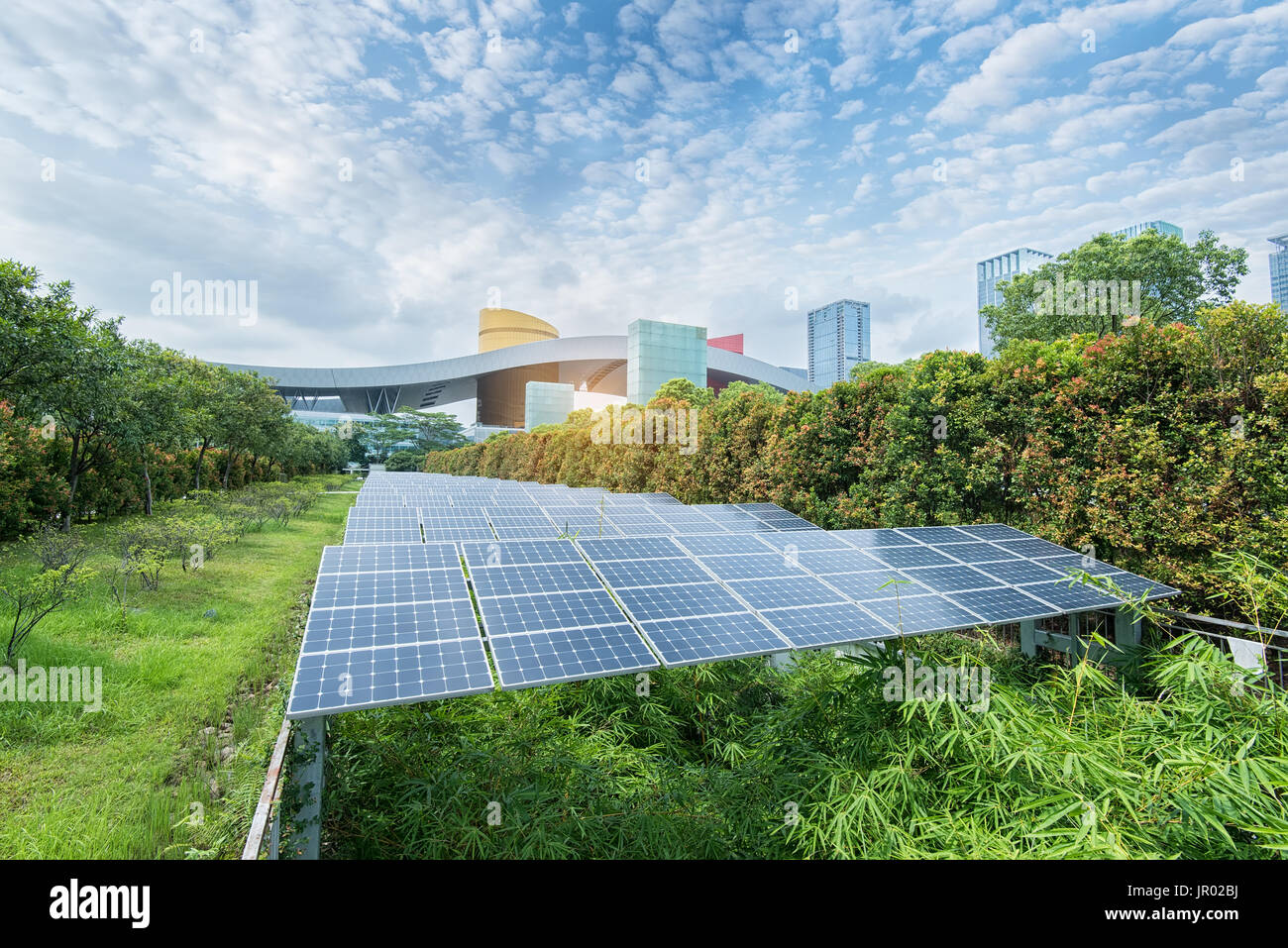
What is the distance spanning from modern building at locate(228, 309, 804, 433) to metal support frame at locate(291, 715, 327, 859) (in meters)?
44.7

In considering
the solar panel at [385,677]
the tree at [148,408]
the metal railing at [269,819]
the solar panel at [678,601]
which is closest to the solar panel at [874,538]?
the solar panel at [678,601]

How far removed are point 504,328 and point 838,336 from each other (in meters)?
54.7

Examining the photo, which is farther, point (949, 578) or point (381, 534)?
point (381, 534)

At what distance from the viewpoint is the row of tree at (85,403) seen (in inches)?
389

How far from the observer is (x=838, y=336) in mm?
89250

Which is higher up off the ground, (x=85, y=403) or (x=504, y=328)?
(x=504, y=328)

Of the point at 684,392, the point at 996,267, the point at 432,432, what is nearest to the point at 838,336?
the point at 996,267

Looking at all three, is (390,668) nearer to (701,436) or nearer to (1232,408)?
(1232,408)

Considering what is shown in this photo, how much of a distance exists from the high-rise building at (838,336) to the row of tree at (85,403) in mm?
79291

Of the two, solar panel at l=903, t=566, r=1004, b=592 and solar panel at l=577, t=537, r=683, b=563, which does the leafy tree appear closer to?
solar panel at l=577, t=537, r=683, b=563

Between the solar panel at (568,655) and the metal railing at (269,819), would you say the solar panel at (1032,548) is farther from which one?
the metal railing at (269,819)

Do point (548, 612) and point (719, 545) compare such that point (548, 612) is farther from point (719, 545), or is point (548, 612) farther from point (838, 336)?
point (838, 336)
